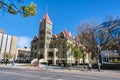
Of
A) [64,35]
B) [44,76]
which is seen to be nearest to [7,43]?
[64,35]

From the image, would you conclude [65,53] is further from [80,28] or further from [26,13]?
[26,13]

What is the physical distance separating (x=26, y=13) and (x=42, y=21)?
7334 centimetres

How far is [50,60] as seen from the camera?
239 feet

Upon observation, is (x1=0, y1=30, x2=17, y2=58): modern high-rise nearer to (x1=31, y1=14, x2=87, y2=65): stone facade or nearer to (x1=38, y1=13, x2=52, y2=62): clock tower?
(x1=31, y1=14, x2=87, y2=65): stone facade

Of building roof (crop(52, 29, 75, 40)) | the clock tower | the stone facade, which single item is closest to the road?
the stone facade

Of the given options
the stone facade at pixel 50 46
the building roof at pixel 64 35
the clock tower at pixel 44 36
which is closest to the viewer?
the stone facade at pixel 50 46

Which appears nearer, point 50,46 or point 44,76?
point 44,76

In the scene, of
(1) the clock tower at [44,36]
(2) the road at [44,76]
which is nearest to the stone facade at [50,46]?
(1) the clock tower at [44,36]

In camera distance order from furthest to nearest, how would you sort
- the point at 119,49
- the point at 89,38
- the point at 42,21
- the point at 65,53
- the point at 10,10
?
1. the point at 42,21
2. the point at 65,53
3. the point at 119,49
4. the point at 89,38
5. the point at 10,10

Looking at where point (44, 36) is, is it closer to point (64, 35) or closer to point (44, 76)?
point (64, 35)

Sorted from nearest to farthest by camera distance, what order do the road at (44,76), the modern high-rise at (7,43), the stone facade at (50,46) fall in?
the road at (44,76) → the stone facade at (50,46) → the modern high-rise at (7,43)

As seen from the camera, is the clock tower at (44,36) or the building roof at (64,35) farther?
the building roof at (64,35)

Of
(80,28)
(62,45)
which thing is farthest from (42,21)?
(80,28)

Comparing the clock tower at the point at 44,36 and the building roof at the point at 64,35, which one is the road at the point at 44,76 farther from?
the building roof at the point at 64,35
